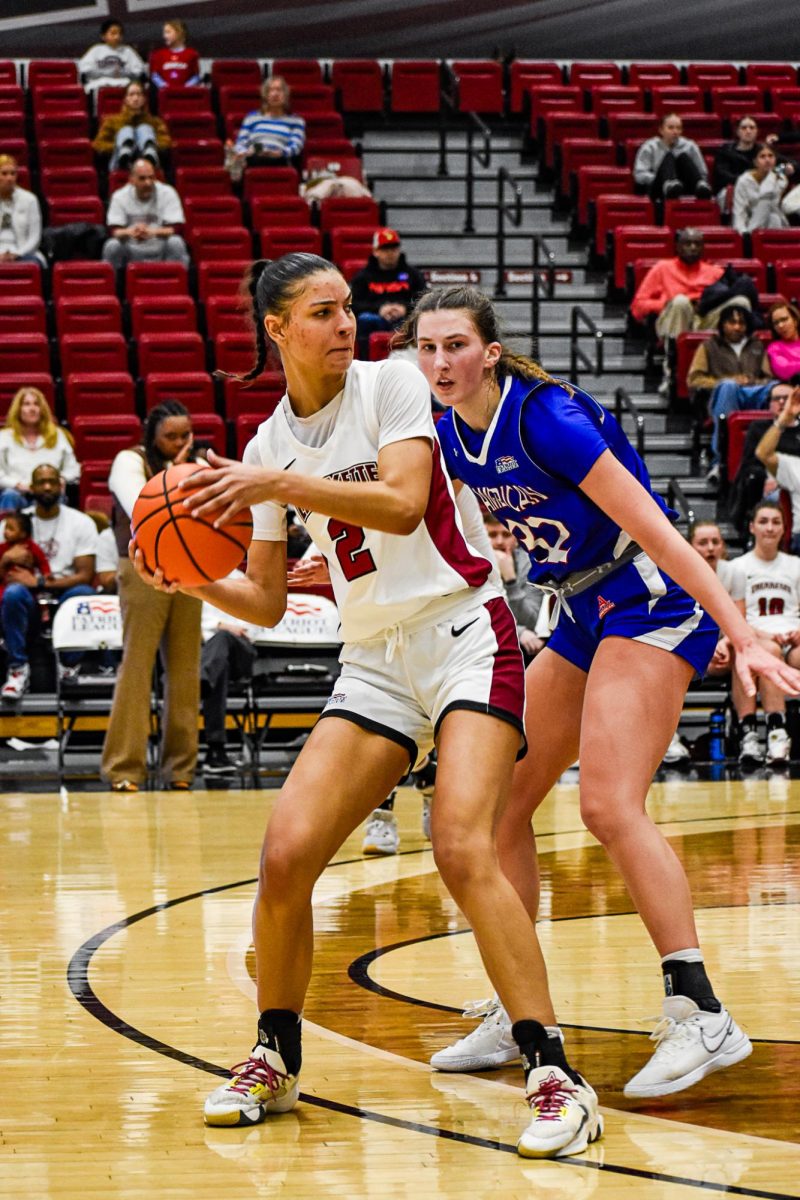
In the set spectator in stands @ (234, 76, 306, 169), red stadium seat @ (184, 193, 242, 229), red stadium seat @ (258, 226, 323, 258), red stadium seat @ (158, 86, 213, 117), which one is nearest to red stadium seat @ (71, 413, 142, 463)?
red stadium seat @ (258, 226, 323, 258)

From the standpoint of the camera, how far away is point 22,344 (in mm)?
12000

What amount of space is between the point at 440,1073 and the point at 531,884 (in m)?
0.47

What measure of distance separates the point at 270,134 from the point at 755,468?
585 centimetres

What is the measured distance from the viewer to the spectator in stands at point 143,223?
42.9 feet

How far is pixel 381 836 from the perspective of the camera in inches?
270

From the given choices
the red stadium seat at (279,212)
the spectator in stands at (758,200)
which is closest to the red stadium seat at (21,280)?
the red stadium seat at (279,212)

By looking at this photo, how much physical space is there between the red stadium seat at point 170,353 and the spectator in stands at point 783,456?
404 cm

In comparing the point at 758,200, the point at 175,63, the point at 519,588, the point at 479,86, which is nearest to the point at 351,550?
the point at 519,588

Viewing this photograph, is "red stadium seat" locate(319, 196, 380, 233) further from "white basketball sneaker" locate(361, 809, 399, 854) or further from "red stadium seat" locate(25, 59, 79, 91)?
"white basketball sneaker" locate(361, 809, 399, 854)

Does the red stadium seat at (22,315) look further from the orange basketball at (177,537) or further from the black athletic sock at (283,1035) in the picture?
the black athletic sock at (283,1035)

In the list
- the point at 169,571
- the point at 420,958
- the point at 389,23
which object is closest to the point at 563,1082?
the point at 169,571

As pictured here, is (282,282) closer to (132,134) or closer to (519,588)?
(519,588)

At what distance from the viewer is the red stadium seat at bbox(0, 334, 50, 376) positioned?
39.4ft

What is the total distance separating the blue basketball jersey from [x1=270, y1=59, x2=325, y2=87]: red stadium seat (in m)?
13.1
